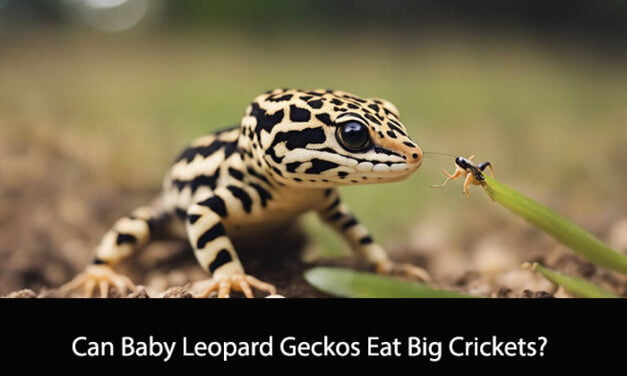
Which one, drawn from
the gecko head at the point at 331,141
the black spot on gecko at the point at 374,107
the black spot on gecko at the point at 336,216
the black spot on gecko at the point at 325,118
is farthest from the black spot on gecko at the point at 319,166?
the black spot on gecko at the point at 336,216

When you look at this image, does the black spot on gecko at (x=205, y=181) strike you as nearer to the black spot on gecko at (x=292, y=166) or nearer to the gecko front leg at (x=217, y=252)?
the gecko front leg at (x=217, y=252)

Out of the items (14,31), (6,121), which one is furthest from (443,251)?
(14,31)

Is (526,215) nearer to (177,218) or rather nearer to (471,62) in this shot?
(177,218)

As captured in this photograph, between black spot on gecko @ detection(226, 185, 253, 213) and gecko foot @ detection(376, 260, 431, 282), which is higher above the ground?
black spot on gecko @ detection(226, 185, 253, 213)

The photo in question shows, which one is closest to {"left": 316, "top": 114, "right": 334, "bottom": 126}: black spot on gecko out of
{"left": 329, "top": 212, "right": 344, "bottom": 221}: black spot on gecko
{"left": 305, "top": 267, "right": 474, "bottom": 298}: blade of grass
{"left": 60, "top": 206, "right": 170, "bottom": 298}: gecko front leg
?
{"left": 305, "top": 267, "right": 474, "bottom": 298}: blade of grass

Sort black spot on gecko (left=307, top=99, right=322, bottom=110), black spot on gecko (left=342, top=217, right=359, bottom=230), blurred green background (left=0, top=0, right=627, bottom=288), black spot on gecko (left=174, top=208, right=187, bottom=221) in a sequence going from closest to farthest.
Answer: black spot on gecko (left=307, top=99, right=322, bottom=110) → black spot on gecko (left=174, top=208, right=187, bottom=221) → black spot on gecko (left=342, top=217, right=359, bottom=230) → blurred green background (left=0, top=0, right=627, bottom=288)

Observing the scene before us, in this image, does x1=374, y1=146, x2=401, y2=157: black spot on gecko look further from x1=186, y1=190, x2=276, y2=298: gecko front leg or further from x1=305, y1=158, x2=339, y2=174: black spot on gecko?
x1=186, y1=190, x2=276, y2=298: gecko front leg

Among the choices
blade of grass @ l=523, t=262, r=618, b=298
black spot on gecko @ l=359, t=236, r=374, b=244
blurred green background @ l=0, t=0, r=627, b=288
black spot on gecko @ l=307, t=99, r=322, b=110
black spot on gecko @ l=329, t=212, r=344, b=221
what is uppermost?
blurred green background @ l=0, t=0, r=627, b=288
